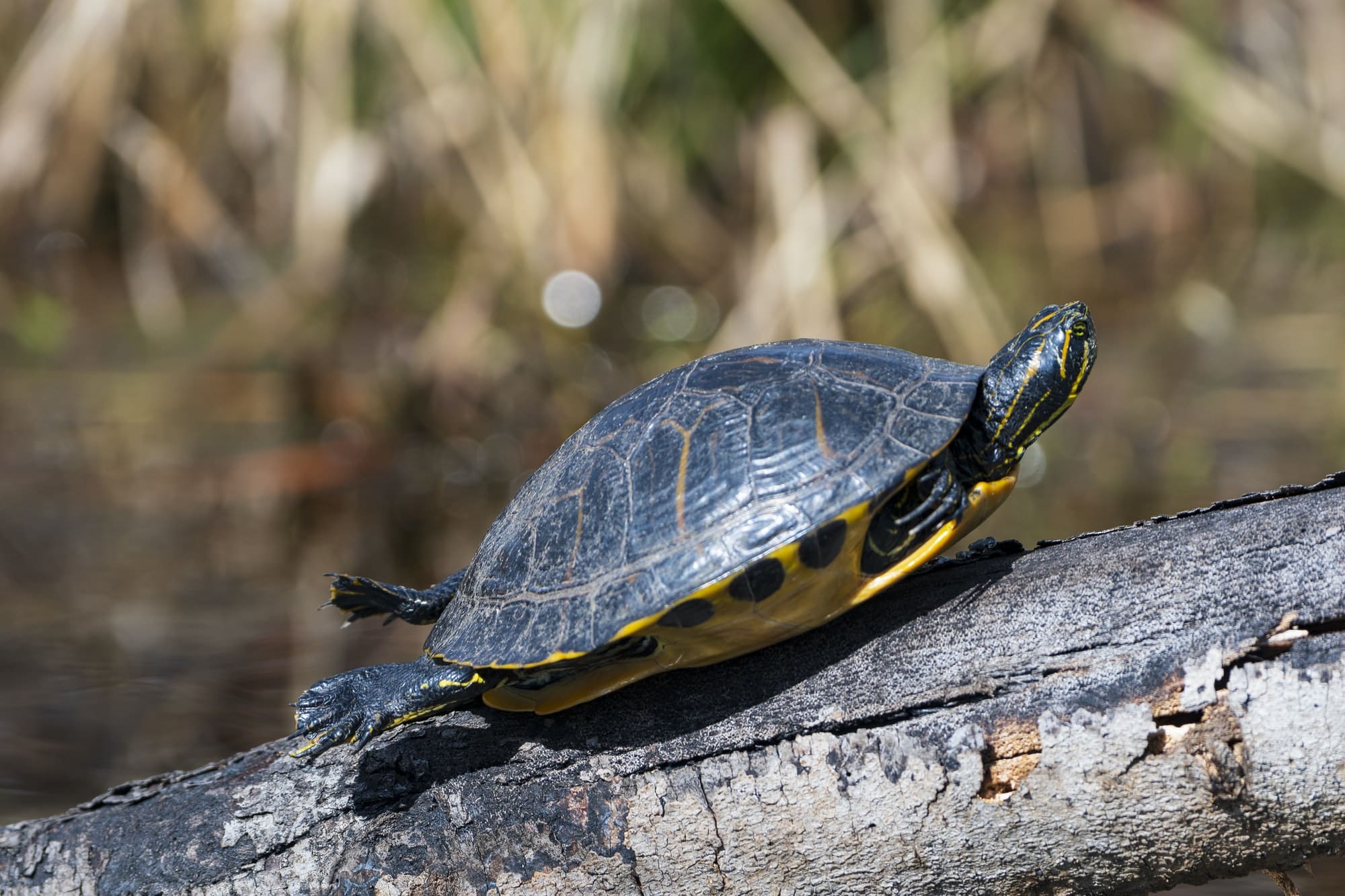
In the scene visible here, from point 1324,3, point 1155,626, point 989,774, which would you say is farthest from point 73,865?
point 1324,3

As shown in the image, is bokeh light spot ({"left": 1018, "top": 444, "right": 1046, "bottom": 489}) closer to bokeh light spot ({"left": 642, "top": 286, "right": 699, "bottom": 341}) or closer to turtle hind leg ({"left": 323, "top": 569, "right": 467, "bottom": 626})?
bokeh light spot ({"left": 642, "top": 286, "right": 699, "bottom": 341})

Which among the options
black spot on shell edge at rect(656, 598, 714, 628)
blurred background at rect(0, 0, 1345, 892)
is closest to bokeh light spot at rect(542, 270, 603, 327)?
blurred background at rect(0, 0, 1345, 892)

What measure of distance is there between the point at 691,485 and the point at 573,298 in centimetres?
525

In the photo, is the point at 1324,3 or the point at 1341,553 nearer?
the point at 1341,553

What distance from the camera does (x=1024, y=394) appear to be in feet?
7.24

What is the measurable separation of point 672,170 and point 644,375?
1834 mm

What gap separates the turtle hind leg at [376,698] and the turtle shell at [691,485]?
0.15 feet

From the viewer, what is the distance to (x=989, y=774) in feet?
6.05

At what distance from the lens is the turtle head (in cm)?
220

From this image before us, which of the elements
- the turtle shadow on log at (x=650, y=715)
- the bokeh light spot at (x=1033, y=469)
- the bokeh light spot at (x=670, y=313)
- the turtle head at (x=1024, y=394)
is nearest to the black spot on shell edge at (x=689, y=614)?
the turtle shadow on log at (x=650, y=715)

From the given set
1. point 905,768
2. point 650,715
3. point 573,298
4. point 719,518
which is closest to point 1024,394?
point 719,518

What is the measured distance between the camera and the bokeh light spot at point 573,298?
7.01 metres

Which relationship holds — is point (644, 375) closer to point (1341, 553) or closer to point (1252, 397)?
point (1252, 397)

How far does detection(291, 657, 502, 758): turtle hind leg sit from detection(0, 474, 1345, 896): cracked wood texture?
94mm
